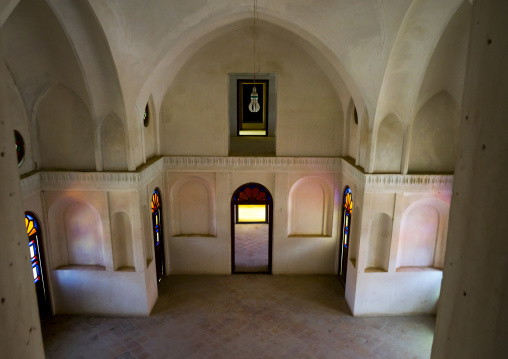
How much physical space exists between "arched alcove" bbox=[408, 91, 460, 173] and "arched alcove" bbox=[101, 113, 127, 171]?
690 cm

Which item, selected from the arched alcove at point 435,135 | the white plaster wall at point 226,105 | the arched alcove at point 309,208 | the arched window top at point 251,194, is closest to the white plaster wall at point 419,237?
the arched alcove at point 435,135

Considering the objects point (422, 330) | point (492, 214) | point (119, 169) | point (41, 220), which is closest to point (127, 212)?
point (119, 169)

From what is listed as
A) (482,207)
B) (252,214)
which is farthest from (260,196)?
(482,207)

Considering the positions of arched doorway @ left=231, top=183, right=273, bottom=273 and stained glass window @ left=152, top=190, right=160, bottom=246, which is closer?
stained glass window @ left=152, top=190, right=160, bottom=246

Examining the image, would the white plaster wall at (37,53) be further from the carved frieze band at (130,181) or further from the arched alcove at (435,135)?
the arched alcove at (435,135)

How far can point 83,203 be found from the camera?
925 centimetres

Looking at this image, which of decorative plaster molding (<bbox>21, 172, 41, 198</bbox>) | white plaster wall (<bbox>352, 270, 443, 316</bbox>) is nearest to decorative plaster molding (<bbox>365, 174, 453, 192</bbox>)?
white plaster wall (<bbox>352, 270, 443, 316</bbox>)

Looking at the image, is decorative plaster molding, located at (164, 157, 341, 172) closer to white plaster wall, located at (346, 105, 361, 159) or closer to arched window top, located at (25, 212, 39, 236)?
white plaster wall, located at (346, 105, 361, 159)

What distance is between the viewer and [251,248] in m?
13.7

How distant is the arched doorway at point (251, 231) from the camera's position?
1154 centimetres

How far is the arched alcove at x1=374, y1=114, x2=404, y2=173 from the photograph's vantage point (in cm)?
877

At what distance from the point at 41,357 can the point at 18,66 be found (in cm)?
781

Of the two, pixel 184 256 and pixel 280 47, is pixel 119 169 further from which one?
pixel 280 47

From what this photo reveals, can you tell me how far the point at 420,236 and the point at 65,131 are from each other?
30.2 ft
